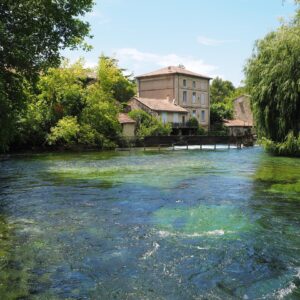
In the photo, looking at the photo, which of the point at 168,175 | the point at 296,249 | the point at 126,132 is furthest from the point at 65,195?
the point at 126,132

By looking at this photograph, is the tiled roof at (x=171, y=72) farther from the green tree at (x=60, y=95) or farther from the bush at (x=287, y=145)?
the bush at (x=287, y=145)

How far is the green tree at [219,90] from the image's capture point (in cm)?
10404

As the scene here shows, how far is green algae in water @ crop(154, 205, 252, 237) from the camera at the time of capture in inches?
437

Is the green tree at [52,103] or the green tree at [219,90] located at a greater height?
the green tree at [219,90]

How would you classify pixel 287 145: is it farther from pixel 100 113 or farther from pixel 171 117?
pixel 171 117

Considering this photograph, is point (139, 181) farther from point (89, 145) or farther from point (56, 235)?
point (89, 145)

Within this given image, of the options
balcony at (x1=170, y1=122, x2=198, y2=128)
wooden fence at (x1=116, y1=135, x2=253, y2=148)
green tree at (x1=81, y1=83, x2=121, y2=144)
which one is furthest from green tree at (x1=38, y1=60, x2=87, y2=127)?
balcony at (x1=170, y1=122, x2=198, y2=128)

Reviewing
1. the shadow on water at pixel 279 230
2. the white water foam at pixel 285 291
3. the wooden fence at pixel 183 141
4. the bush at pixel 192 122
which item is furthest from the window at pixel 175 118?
the white water foam at pixel 285 291

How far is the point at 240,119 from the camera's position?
288ft

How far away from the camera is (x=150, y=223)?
12.0m

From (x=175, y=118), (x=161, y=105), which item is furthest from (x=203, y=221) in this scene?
(x=175, y=118)

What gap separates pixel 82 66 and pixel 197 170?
84.0ft

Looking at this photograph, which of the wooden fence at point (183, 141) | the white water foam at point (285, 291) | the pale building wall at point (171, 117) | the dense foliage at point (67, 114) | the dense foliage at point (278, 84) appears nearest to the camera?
the white water foam at point (285, 291)

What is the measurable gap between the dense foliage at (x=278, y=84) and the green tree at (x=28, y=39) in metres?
18.4
